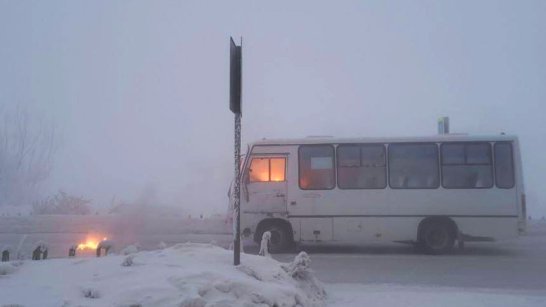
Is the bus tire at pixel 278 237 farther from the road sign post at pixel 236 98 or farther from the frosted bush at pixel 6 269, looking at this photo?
the frosted bush at pixel 6 269

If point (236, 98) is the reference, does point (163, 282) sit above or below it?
below

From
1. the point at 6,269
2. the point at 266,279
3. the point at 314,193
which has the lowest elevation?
the point at 266,279

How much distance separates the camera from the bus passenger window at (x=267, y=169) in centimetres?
1600

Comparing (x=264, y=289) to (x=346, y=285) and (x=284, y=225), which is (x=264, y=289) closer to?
(x=346, y=285)

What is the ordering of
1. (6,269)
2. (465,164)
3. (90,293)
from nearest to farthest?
(90,293) → (6,269) → (465,164)

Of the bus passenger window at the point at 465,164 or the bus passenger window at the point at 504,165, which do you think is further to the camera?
the bus passenger window at the point at 465,164


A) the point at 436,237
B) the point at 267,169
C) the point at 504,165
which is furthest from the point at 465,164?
the point at 267,169

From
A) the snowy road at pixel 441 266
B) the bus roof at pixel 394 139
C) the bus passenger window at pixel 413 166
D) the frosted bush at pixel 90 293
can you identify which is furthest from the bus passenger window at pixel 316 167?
the frosted bush at pixel 90 293

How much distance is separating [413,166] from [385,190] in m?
1.12

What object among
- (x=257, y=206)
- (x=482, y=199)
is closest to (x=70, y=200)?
(x=257, y=206)

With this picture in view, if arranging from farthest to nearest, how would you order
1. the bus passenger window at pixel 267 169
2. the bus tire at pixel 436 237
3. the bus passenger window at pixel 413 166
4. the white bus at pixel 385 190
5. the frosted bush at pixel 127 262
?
1. the bus passenger window at pixel 267 169
2. the bus passenger window at pixel 413 166
3. the white bus at pixel 385 190
4. the bus tire at pixel 436 237
5. the frosted bush at pixel 127 262

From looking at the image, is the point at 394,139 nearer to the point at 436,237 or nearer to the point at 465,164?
the point at 465,164

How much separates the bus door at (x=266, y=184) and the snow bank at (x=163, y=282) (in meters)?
7.19

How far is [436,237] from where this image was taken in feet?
50.6
